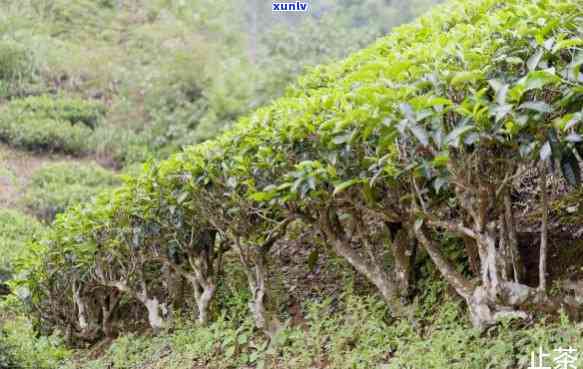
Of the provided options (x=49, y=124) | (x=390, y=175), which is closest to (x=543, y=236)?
(x=390, y=175)

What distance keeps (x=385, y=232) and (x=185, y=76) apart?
1008 centimetres

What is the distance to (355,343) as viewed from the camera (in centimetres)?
357

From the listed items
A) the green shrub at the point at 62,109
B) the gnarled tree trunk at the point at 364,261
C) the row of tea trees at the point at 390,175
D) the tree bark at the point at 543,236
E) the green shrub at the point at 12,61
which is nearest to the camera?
the row of tea trees at the point at 390,175

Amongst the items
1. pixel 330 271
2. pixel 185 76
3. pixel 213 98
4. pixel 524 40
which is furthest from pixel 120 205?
pixel 185 76

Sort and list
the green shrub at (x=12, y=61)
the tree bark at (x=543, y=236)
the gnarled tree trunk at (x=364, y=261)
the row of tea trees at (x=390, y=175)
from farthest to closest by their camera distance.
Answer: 1. the green shrub at (x=12, y=61)
2. the gnarled tree trunk at (x=364, y=261)
3. the tree bark at (x=543, y=236)
4. the row of tea trees at (x=390, y=175)

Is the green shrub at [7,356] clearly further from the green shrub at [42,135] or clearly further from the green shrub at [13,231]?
the green shrub at [42,135]

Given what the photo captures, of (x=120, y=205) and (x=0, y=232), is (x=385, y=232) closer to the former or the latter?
(x=120, y=205)

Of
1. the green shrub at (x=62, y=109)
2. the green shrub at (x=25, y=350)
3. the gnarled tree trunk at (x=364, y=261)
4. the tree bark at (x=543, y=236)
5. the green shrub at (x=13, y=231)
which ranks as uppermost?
the green shrub at (x=62, y=109)

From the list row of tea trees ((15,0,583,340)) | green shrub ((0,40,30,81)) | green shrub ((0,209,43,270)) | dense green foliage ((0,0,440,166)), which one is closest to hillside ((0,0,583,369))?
row of tea trees ((15,0,583,340))

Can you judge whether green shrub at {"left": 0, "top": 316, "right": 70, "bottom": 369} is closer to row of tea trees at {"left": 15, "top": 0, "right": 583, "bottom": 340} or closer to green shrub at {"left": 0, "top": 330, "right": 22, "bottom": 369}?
green shrub at {"left": 0, "top": 330, "right": 22, "bottom": 369}

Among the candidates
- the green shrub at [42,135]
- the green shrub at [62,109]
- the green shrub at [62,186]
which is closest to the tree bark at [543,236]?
the green shrub at [62,186]

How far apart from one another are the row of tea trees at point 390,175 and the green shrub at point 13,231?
5.81ft

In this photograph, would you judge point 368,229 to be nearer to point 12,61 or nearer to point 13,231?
point 13,231

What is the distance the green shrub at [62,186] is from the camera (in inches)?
360
